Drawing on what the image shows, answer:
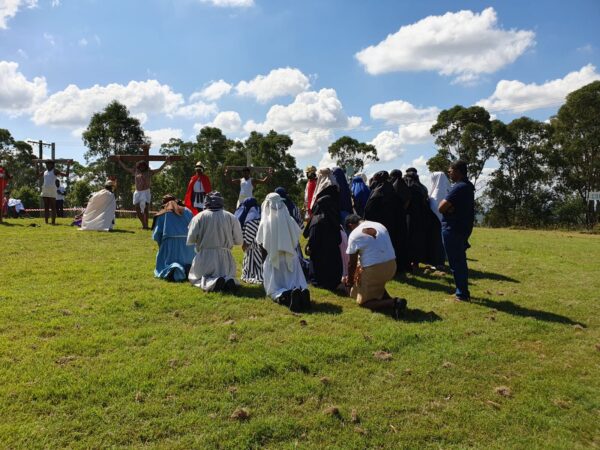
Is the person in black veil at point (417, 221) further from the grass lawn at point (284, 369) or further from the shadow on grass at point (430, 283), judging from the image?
the grass lawn at point (284, 369)

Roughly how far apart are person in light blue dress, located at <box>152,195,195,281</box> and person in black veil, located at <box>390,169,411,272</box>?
4019 millimetres

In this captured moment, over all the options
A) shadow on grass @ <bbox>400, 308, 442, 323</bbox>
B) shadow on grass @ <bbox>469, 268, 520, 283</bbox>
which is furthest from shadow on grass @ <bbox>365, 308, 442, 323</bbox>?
shadow on grass @ <bbox>469, 268, 520, 283</bbox>

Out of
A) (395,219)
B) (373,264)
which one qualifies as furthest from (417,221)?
(373,264)

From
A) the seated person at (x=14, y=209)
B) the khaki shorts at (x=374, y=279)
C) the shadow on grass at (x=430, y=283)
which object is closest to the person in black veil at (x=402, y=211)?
the shadow on grass at (x=430, y=283)

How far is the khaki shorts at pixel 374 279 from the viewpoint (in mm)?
6398

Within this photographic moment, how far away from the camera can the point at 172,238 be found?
8156 mm

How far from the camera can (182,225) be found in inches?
323

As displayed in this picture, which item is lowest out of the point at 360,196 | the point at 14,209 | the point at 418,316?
the point at 418,316

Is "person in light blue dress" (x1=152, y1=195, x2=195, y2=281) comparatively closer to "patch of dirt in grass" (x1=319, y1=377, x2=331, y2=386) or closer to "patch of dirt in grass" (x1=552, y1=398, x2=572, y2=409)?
"patch of dirt in grass" (x1=319, y1=377, x2=331, y2=386)

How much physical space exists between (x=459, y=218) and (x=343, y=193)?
9.85 ft

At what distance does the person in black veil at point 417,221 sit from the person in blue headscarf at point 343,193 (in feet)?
3.90

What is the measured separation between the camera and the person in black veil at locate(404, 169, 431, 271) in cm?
933

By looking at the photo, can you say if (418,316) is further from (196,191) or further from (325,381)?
(196,191)

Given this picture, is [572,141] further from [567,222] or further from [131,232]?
[131,232]
